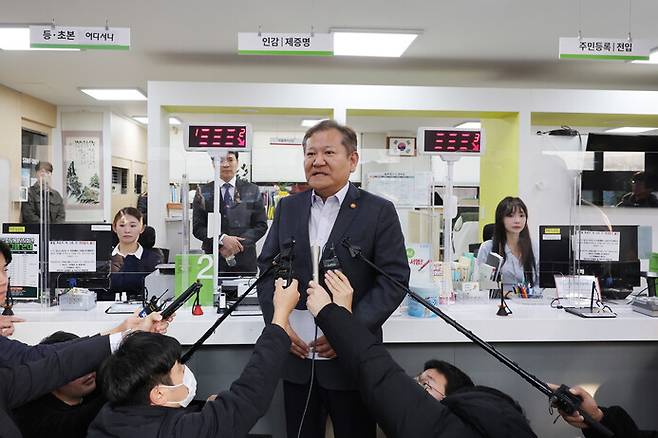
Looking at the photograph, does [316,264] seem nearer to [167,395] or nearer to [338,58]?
[167,395]

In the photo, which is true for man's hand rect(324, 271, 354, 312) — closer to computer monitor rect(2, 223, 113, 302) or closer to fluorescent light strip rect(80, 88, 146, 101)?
computer monitor rect(2, 223, 113, 302)

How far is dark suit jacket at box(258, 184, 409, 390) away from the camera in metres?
1.80

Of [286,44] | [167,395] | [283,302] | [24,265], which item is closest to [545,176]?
[286,44]

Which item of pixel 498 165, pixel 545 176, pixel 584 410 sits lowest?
pixel 584 410

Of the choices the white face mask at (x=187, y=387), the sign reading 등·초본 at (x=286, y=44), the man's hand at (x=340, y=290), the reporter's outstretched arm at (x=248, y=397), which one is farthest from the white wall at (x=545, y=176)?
the white face mask at (x=187, y=387)

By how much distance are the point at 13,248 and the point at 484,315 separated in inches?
87.6

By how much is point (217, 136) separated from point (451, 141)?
1.33 m

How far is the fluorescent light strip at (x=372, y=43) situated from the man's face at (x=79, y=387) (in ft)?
13.0

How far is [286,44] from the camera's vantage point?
3.64 meters

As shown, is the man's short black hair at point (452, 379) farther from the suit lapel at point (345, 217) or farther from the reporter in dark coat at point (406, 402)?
the suit lapel at point (345, 217)

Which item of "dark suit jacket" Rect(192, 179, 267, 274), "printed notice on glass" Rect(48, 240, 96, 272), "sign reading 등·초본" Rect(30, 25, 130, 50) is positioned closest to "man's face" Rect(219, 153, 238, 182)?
"dark suit jacket" Rect(192, 179, 267, 274)

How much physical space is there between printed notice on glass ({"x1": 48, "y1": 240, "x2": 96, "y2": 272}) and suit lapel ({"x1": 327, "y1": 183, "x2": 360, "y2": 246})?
1.38 metres

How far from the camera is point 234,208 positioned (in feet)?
12.1

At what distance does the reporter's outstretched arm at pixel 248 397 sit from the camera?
1.23 meters
